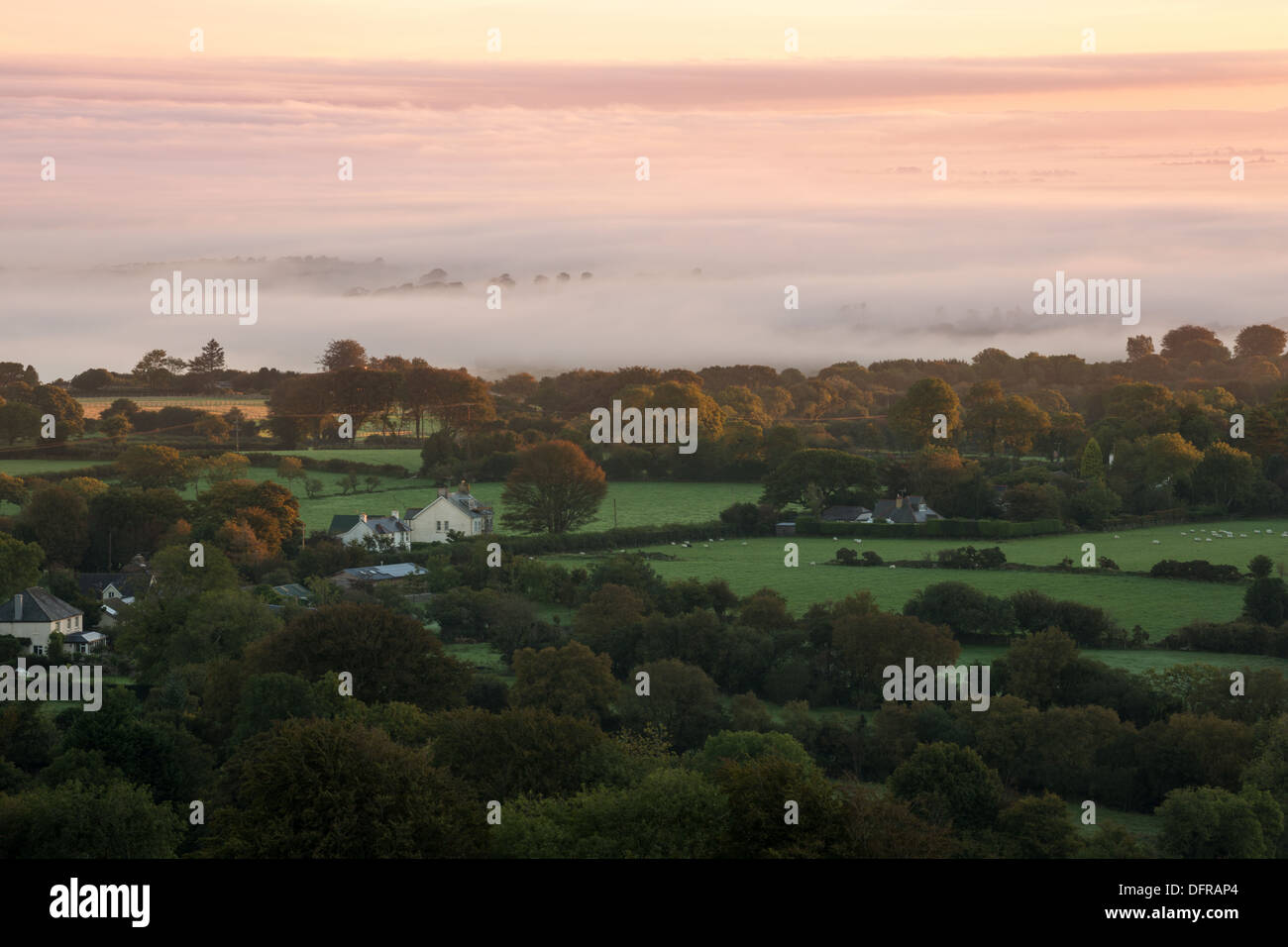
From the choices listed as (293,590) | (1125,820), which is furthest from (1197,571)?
(293,590)

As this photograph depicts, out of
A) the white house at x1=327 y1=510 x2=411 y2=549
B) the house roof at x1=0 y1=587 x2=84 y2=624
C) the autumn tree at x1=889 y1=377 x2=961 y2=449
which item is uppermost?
the autumn tree at x1=889 y1=377 x2=961 y2=449

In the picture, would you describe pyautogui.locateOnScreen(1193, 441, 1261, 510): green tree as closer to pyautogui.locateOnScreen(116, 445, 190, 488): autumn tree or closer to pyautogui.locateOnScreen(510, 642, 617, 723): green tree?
pyautogui.locateOnScreen(510, 642, 617, 723): green tree

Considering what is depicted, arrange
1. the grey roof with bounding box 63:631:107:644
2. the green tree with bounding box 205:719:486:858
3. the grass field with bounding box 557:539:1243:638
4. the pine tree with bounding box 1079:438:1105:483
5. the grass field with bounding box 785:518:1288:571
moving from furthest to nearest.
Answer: the pine tree with bounding box 1079:438:1105:483, the grass field with bounding box 785:518:1288:571, the grass field with bounding box 557:539:1243:638, the grey roof with bounding box 63:631:107:644, the green tree with bounding box 205:719:486:858

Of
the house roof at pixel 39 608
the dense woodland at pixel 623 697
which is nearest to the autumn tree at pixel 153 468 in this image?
the dense woodland at pixel 623 697

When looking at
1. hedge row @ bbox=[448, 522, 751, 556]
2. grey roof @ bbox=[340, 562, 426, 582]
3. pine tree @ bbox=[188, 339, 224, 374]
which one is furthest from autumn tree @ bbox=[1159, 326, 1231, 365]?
grey roof @ bbox=[340, 562, 426, 582]

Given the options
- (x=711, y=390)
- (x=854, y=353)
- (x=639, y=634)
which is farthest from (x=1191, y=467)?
(x=854, y=353)

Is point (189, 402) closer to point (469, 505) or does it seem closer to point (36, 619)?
point (469, 505)

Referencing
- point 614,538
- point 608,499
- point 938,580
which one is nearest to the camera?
point 938,580
